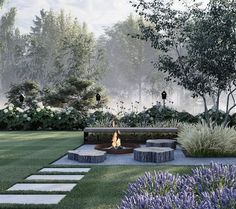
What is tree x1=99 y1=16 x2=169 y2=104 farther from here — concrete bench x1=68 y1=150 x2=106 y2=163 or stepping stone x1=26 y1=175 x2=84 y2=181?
stepping stone x1=26 y1=175 x2=84 y2=181

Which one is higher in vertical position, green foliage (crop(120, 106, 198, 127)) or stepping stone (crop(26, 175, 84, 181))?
green foliage (crop(120, 106, 198, 127))

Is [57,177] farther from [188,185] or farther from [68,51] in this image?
[68,51]

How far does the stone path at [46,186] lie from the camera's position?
224 inches

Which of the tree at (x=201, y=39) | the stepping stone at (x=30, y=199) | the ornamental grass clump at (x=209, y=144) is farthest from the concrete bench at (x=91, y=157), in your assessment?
the tree at (x=201, y=39)

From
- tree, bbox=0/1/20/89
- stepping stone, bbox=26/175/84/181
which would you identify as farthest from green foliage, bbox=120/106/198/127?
Answer: tree, bbox=0/1/20/89

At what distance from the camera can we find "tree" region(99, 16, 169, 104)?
2387 inches

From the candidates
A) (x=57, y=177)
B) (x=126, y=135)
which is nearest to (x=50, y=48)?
(x=126, y=135)

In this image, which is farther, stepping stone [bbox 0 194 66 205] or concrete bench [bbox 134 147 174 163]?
concrete bench [bbox 134 147 174 163]

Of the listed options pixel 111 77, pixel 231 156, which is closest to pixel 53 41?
pixel 111 77

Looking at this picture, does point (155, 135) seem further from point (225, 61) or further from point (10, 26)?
point (10, 26)

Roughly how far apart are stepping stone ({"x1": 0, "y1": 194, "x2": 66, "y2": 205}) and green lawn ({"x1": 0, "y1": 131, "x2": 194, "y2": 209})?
154mm

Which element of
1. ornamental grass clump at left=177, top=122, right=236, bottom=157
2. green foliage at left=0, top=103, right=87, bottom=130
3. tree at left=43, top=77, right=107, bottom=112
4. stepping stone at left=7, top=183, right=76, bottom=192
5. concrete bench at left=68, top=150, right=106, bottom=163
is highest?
tree at left=43, top=77, right=107, bottom=112

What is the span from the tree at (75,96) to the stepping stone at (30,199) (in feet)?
52.9

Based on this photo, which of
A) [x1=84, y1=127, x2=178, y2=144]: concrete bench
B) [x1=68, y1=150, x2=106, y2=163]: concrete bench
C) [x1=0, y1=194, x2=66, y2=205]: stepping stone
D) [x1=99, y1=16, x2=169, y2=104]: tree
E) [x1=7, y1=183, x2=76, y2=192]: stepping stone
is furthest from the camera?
[x1=99, y1=16, x2=169, y2=104]: tree
